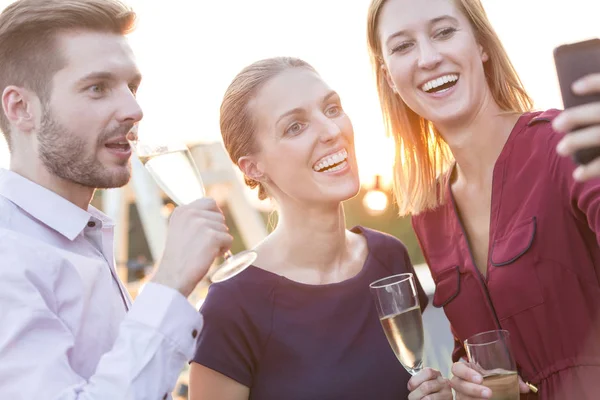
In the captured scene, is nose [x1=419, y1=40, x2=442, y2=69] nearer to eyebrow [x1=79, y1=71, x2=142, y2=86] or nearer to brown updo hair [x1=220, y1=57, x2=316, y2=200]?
brown updo hair [x1=220, y1=57, x2=316, y2=200]

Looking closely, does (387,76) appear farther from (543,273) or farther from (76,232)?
(76,232)

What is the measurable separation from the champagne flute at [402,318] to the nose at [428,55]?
82 centimetres

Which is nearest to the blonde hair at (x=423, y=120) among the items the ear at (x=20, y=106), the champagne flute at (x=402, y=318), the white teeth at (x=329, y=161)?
the white teeth at (x=329, y=161)

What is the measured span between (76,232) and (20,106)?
0.42 m

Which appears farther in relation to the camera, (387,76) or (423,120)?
(423,120)

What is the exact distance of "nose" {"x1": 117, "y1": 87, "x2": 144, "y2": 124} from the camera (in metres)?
1.83

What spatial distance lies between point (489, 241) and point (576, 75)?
1.22 m

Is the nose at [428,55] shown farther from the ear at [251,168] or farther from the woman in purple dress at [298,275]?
the ear at [251,168]

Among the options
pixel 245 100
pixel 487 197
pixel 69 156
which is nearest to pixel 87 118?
pixel 69 156

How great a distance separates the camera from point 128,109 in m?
1.85

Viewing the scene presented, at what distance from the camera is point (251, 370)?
2.17 meters

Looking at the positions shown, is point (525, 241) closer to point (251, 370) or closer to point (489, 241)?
point (489, 241)

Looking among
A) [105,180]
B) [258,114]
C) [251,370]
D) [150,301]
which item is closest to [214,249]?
[150,301]

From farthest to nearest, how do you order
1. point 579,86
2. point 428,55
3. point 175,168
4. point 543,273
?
1. point 428,55
2. point 543,273
3. point 175,168
4. point 579,86
